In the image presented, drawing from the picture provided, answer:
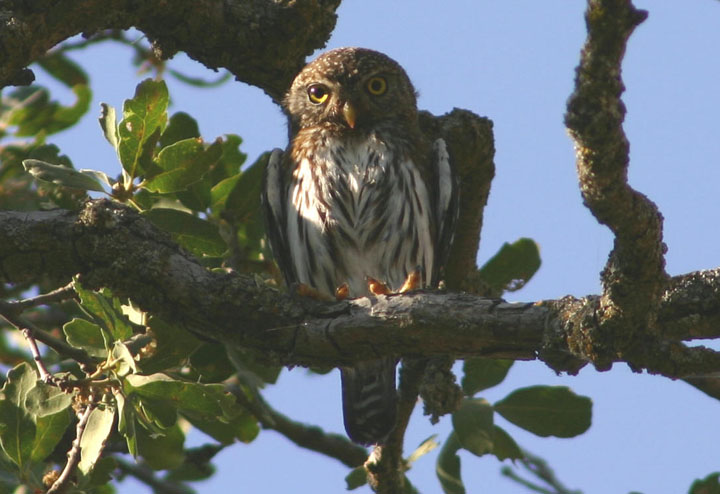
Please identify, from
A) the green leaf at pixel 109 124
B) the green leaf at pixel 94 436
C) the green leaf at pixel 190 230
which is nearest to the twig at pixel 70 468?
the green leaf at pixel 94 436

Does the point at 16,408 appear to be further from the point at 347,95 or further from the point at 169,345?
the point at 347,95

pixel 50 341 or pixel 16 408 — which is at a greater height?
pixel 50 341

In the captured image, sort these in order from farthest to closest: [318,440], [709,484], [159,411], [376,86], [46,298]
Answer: [376,86], [318,440], [709,484], [46,298], [159,411]

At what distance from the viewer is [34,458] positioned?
3412 mm

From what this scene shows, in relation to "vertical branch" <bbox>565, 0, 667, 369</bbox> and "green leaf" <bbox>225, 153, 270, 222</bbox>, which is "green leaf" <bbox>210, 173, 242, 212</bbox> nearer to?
"green leaf" <bbox>225, 153, 270, 222</bbox>

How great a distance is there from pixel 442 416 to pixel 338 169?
1434mm

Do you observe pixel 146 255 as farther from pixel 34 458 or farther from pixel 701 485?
pixel 701 485

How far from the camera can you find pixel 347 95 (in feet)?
18.3

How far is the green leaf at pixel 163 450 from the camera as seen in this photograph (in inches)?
155

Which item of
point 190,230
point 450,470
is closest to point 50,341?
point 190,230

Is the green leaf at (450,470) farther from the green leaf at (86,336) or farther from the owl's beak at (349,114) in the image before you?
the owl's beak at (349,114)

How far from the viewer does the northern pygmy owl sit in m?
5.03

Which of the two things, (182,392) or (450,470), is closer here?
(182,392)

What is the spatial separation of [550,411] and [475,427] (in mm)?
334
